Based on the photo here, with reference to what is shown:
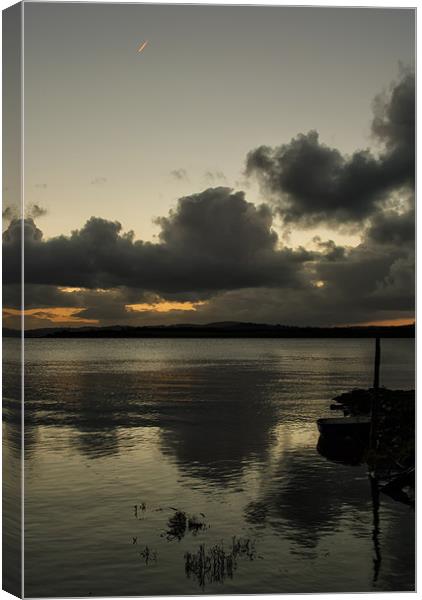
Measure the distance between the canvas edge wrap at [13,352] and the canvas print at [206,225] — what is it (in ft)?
0.11

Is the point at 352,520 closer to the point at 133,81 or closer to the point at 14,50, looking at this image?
the point at 133,81

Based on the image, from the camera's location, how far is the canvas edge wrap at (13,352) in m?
10.3

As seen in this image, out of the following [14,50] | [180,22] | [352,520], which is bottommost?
[352,520]

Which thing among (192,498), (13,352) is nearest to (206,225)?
(13,352)

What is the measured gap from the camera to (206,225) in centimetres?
1516

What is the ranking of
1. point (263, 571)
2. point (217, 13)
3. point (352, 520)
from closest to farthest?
point (263, 571)
point (217, 13)
point (352, 520)

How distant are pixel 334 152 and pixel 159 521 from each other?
6.48 meters

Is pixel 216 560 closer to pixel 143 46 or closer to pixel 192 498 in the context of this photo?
pixel 143 46

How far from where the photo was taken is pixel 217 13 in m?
12.6

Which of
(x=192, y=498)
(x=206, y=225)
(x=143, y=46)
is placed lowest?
(x=192, y=498)

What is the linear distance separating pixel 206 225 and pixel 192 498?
6.85m

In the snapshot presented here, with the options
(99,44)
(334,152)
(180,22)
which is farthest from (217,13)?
(334,152)

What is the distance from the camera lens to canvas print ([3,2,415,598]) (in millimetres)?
11852

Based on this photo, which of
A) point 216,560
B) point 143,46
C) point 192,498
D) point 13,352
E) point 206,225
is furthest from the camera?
point 192,498
